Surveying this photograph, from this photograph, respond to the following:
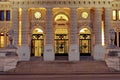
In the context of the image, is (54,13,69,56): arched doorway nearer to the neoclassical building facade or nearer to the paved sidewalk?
the neoclassical building facade

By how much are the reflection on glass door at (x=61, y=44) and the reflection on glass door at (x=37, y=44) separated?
3111 millimetres

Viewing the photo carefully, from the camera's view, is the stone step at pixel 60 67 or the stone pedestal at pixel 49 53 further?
the stone pedestal at pixel 49 53

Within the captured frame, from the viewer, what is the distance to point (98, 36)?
71.2 meters

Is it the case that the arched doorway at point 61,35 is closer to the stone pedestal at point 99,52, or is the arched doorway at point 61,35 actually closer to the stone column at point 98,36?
the stone column at point 98,36

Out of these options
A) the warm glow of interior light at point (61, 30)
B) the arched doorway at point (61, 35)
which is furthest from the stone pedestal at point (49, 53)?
the warm glow of interior light at point (61, 30)

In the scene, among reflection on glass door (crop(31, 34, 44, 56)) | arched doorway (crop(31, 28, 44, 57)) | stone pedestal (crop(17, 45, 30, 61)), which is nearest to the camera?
stone pedestal (crop(17, 45, 30, 61))

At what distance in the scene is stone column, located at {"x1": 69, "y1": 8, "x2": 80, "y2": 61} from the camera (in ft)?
231

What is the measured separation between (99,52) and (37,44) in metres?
12.0

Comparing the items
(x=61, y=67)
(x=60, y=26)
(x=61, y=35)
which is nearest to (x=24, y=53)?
(x=61, y=35)

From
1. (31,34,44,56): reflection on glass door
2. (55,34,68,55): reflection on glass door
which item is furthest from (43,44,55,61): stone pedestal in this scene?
(55,34,68,55): reflection on glass door

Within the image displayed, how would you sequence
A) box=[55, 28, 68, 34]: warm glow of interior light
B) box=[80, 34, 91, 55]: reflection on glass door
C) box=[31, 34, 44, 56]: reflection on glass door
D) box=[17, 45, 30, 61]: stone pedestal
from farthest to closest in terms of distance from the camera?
box=[55, 28, 68, 34]: warm glow of interior light, box=[80, 34, 91, 55]: reflection on glass door, box=[31, 34, 44, 56]: reflection on glass door, box=[17, 45, 30, 61]: stone pedestal

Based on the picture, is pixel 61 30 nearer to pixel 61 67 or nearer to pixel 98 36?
pixel 98 36

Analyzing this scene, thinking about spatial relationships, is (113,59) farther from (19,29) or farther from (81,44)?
(19,29)

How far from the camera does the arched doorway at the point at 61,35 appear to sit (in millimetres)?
74500
